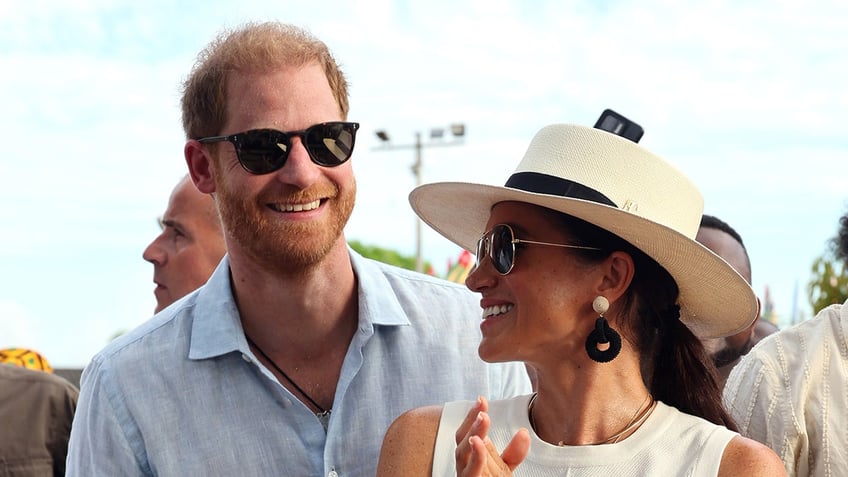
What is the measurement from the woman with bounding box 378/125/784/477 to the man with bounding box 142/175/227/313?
2790 mm

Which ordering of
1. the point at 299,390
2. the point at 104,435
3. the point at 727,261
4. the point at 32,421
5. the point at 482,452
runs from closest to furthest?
1. the point at 482,452
2. the point at 104,435
3. the point at 299,390
4. the point at 32,421
5. the point at 727,261

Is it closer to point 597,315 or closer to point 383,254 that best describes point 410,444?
point 597,315

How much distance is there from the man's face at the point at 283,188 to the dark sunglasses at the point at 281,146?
2cm

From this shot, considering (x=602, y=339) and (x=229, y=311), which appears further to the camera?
(x=229, y=311)

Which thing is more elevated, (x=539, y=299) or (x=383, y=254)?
(x=539, y=299)

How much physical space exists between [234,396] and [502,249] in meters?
1.14

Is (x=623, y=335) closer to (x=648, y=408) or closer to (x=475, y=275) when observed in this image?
(x=648, y=408)

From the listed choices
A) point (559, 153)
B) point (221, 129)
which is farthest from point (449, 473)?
point (221, 129)

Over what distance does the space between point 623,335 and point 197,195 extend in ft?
10.6

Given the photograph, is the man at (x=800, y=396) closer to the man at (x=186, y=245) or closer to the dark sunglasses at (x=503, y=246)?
the dark sunglasses at (x=503, y=246)

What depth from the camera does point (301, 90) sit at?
148 inches

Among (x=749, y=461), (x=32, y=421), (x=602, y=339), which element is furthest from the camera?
(x=32, y=421)

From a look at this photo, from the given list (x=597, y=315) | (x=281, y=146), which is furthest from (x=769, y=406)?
(x=281, y=146)

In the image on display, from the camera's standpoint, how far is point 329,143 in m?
3.71
